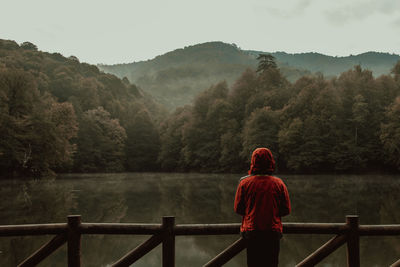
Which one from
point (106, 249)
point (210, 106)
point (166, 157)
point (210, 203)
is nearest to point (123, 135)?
point (166, 157)

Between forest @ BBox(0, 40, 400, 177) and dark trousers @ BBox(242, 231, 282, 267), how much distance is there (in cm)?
4837

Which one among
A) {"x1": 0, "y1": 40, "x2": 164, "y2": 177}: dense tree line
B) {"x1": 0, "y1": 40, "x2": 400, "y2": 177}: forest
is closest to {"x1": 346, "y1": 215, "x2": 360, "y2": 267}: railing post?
{"x1": 0, "y1": 40, "x2": 164, "y2": 177}: dense tree line

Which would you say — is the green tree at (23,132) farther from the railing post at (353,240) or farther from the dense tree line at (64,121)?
the railing post at (353,240)

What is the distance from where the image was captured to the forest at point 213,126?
5072 cm

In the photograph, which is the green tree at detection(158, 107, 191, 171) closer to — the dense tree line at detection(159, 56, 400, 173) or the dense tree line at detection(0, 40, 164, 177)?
the dense tree line at detection(159, 56, 400, 173)

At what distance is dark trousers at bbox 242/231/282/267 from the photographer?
5254 mm

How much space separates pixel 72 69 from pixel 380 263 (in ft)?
359

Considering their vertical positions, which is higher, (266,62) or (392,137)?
(266,62)

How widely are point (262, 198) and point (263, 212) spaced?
0.19 metres

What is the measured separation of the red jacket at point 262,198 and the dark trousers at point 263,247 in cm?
8

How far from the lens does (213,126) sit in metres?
85.2

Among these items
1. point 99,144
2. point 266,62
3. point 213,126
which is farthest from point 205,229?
point 266,62

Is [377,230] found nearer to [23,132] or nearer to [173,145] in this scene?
[23,132]

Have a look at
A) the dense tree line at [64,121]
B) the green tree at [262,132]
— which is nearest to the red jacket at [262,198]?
the dense tree line at [64,121]
